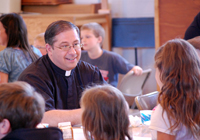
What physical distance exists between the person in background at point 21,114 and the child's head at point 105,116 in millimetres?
157

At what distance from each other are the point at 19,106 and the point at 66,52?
2.83 ft

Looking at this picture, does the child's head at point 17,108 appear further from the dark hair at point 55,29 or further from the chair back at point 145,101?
the chair back at point 145,101

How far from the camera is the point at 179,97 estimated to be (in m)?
1.41

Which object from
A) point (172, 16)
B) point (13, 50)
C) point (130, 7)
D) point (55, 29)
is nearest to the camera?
point (55, 29)

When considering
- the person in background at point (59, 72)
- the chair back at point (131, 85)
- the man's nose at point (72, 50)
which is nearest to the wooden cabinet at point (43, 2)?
the chair back at point (131, 85)

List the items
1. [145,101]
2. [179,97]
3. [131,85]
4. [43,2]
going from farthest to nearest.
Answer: [43,2], [131,85], [145,101], [179,97]

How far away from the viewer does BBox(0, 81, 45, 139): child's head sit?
1.18 metres

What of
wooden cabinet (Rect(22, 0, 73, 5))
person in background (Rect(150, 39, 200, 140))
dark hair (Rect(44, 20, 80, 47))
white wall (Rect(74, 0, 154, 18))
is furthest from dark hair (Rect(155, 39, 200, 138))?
wooden cabinet (Rect(22, 0, 73, 5))

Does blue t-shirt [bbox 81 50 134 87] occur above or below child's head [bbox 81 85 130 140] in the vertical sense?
below

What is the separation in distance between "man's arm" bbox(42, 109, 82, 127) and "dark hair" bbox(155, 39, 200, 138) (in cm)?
62

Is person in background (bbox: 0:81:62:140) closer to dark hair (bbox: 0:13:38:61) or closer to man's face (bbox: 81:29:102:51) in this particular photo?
dark hair (bbox: 0:13:38:61)

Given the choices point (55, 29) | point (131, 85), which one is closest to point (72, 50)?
point (55, 29)

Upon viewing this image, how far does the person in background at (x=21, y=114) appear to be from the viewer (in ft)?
3.84

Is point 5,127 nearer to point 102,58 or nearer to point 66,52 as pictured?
point 66,52
